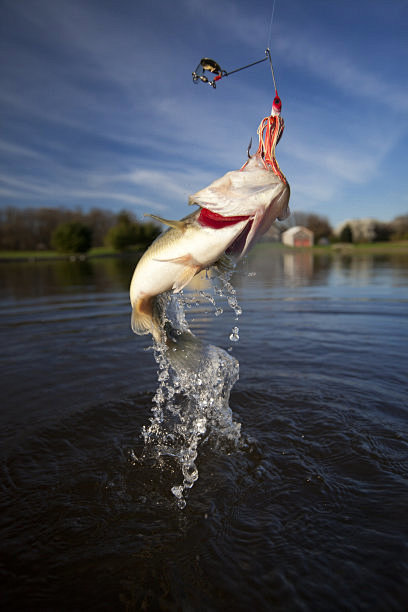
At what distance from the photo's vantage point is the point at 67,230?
83125 millimetres

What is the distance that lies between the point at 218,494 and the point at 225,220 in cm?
227

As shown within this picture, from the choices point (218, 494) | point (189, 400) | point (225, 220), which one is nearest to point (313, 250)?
point (189, 400)

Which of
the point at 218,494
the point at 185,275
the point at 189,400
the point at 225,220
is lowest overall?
the point at 218,494

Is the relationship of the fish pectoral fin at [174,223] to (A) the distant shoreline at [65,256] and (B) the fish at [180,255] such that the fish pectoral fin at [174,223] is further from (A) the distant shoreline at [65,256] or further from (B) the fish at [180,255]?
(A) the distant shoreline at [65,256]

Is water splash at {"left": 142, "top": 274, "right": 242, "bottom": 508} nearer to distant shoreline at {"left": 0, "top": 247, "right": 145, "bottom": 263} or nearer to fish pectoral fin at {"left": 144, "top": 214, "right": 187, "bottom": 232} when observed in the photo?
fish pectoral fin at {"left": 144, "top": 214, "right": 187, "bottom": 232}

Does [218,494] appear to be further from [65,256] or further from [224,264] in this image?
[65,256]

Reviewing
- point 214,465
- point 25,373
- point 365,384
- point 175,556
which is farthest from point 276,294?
point 175,556

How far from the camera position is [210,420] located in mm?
4367

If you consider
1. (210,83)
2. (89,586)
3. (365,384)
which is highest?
(210,83)

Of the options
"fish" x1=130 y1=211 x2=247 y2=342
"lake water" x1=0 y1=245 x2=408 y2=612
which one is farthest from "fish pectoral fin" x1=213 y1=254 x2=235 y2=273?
"lake water" x1=0 y1=245 x2=408 y2=612

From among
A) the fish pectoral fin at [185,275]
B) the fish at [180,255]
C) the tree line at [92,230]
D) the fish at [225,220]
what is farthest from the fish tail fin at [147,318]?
the tree line at [92,230]

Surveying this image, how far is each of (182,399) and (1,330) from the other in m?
5.97

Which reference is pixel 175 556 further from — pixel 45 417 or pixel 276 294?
pixel 276 294

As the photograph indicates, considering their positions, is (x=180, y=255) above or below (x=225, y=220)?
below
